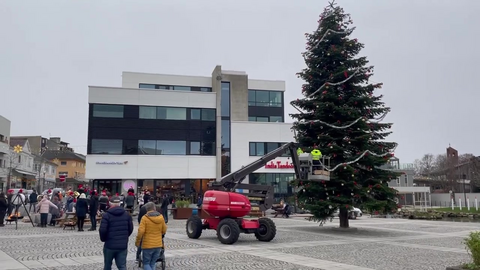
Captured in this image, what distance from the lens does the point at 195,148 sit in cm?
4347

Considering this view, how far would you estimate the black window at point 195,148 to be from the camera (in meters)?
43.3

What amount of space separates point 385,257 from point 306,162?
8.05 metres

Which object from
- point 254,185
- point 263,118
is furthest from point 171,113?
point 254,185

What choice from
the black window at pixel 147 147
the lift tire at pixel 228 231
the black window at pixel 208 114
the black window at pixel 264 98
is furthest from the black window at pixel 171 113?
the lift tire at pixel 228 231

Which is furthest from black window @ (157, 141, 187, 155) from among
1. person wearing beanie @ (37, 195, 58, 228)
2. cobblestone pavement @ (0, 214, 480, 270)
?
cobblestone pavement @ (0, 214, 480, 270)

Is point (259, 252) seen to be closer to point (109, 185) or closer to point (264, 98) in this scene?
point (109, 185)

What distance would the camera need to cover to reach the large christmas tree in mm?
19844

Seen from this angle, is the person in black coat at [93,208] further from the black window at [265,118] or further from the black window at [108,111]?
the black window at [265,118]

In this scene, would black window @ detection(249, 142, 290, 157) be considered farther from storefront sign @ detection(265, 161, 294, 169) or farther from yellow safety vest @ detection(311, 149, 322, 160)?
yellow safety vest @ detection(311, 149, 322, 160)

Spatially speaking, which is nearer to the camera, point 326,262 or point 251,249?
point 326,262

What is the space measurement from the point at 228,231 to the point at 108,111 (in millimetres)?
29578

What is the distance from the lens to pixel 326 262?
11.6m

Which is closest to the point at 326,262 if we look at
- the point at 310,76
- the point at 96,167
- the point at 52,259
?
the point at 52,259

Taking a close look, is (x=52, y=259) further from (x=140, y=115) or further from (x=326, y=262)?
(x=140, y=115)
